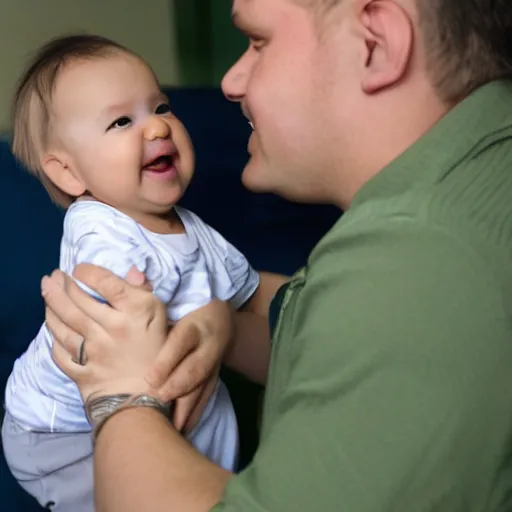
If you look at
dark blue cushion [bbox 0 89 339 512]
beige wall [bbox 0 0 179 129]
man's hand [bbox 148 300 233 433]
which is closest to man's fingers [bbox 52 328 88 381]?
man's hand [bbox 148 300 233 433]

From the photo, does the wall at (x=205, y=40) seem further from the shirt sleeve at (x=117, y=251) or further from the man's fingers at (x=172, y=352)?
the man's fingers at (x=172, y=352)

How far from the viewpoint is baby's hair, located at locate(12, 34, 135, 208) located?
108 cm

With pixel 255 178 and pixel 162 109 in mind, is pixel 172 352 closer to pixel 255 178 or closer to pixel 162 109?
pixel 255 178

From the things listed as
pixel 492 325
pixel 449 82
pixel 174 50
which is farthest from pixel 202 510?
pixel 174 50

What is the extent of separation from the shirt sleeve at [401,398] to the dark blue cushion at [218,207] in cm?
90

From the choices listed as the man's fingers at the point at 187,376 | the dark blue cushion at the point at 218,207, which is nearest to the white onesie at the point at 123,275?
the man's fingers at the point at 187,376

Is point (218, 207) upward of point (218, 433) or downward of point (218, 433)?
upward

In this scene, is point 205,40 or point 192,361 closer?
point 192,361

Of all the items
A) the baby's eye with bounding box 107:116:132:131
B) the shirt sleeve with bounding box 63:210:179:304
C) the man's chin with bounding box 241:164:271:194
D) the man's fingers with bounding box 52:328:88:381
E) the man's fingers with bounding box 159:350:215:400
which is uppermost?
the baby's eye with bounding box 107:116:132:131

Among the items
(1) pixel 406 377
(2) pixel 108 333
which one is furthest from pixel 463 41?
(2) pixel 108 333

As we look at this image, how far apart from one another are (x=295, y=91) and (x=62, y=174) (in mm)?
421

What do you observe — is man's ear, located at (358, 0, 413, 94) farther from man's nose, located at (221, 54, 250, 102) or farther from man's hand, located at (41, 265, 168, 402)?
man's hand, located at (41, 265, 168, 402)

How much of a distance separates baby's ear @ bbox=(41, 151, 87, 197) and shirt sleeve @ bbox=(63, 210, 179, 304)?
69mm

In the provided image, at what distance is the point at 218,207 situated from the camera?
1620 millimetres
